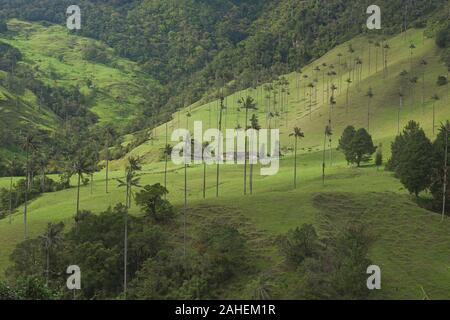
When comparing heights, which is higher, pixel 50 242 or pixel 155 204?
pixel 155 204

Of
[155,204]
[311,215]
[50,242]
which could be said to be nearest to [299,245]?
[311,215]

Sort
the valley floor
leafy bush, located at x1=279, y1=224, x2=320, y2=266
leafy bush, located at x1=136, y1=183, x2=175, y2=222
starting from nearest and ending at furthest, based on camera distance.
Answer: leafy bush, located at x1=279, y1=224, x2=320, y2=266 → the valley floor → leafy bush, located at x1=136, y1=183, x2=175, y2=222

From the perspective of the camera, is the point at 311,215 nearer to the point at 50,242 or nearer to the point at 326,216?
the point at 326,216

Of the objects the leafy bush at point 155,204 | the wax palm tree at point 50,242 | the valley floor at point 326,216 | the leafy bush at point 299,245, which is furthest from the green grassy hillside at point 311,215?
the wax palm tree at point 50,242

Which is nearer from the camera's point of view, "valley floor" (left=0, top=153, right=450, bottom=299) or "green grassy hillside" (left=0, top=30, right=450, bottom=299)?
"green grassy hillside" (left=0, top=30, right=450, bottom=299)

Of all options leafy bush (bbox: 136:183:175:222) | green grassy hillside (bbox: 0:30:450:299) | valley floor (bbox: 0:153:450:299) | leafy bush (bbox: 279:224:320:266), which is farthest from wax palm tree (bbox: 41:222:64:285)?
leafy bush (bbox: 279:224:320:266)

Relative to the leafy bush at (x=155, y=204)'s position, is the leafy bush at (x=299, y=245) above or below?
below

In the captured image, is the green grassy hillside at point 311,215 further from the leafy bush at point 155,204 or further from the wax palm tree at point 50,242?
the wax palm tree at point 50,242

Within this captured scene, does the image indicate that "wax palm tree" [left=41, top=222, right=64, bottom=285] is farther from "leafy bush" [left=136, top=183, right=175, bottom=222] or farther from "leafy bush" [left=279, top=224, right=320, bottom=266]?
"leafy bush" [left=279, top=224, right=320, bottom=266]

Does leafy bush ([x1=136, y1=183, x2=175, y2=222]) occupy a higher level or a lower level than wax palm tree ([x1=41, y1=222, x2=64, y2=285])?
higher

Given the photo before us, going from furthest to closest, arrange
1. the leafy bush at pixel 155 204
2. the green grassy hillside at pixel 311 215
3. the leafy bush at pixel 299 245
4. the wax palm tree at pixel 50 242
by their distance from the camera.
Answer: the leafy bush at pixel 155 204
the wax palm tree at pixel 50 242
the green grassy hillside at pixel 311 215
the leafy bush at pixel 299 245

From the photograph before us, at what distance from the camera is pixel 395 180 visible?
398 feet

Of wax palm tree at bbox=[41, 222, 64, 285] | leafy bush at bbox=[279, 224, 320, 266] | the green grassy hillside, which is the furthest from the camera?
wax palm tree at bbox=[41, 222, 64, 285]
